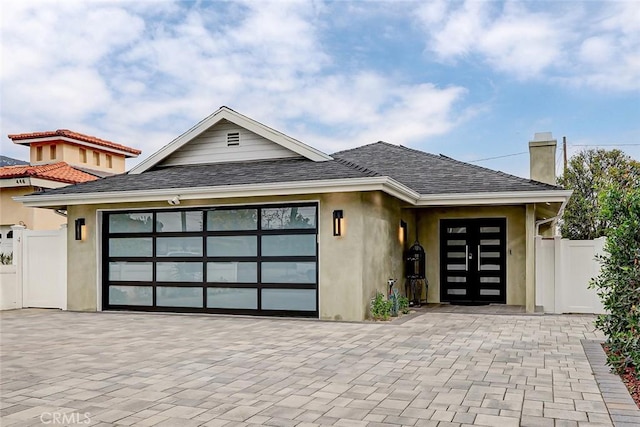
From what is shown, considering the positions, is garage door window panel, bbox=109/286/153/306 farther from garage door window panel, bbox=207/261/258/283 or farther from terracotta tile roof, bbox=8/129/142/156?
terracotta tile roof, bbox=8/129/142/156

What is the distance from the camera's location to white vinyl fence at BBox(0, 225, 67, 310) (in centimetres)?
1163

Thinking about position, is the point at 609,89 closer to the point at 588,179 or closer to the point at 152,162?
the point at 588,179

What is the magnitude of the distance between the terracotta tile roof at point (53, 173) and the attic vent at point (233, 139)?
28.5 feet

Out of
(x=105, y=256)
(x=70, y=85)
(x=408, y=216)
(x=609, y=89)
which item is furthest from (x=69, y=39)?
(x=609, y=89)

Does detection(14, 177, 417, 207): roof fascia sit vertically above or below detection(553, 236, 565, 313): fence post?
above

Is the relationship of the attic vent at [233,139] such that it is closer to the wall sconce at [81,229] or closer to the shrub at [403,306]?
the wall sconce at [81,229]

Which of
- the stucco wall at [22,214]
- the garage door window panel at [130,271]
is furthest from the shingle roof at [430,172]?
the stucco wall at [22,214]

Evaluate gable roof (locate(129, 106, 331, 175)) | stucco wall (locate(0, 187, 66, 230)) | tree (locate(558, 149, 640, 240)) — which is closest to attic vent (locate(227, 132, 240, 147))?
gable roof (locate(129, 106, 331, 175))

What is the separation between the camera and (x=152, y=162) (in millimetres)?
12219

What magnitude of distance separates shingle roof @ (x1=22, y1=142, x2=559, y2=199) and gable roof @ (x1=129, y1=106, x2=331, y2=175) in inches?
8.1

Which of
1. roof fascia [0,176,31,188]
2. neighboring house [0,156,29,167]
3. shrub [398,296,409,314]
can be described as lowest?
shrub [398,296,409,314]

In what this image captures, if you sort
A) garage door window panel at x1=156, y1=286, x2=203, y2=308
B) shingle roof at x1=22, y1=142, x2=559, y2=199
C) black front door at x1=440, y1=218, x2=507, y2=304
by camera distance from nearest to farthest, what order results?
shingle roof at x1=22, y1=142, x2=559, y2=199, garage door window panel at x1=156, y1=286, x2=203, y2=308, black front door at x1=440, y1=218, x2=507, y2=304

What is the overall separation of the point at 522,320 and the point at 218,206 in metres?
6.09

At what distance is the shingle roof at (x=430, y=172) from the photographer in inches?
434
